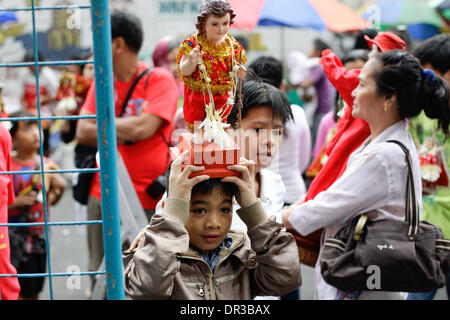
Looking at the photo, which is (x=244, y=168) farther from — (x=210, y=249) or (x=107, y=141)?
(x=107, y=141)

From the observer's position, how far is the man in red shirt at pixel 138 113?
135 inches

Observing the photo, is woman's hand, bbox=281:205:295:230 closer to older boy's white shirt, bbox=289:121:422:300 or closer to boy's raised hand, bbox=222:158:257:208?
older boy's white shirt, bbox=289:121:422:300

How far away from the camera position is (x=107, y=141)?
182cm

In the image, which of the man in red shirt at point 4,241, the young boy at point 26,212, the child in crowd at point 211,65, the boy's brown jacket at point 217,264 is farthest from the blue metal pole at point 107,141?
the young boy at point 26,212

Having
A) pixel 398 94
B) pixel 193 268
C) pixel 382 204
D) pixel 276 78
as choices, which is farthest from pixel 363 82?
pixel 193 268

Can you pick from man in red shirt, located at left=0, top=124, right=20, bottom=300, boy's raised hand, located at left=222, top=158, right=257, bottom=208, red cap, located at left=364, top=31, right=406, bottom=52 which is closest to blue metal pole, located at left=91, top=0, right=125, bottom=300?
boy's raised hand, located at left=222, top=158, right=257, bottom=208

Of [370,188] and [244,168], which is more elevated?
[244,168]

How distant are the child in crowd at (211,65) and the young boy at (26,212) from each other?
2.37 metres

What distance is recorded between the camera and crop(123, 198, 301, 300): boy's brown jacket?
67.2 inches

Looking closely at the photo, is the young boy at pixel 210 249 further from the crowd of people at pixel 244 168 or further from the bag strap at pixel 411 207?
the bag strap at pixel 411 207

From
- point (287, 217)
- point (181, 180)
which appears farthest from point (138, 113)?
point (181, 180)

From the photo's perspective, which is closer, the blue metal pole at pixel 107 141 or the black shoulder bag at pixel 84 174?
the blue metal pole at pixel 107 141

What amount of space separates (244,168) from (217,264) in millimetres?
349
